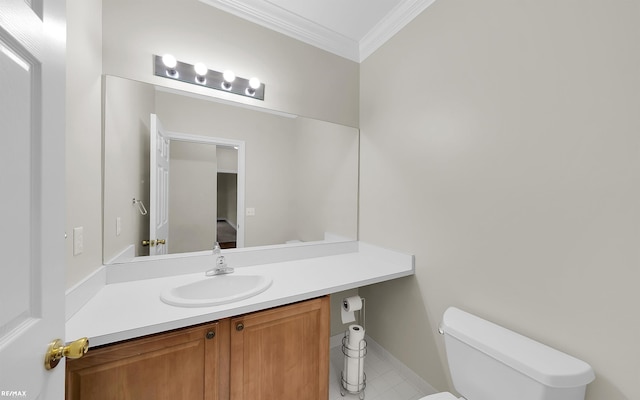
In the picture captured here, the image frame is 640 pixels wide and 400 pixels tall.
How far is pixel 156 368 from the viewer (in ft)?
3.15

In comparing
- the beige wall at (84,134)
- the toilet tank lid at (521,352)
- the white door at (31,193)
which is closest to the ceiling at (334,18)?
the beige wall at (84,134)

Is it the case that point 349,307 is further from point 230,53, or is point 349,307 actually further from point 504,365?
point 230,53

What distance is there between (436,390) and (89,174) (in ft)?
7.37

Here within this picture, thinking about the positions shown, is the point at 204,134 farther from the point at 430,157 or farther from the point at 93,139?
the point at 430,157

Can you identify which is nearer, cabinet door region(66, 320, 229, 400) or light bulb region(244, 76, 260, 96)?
cabinet door region(66, 320, 229, 400)

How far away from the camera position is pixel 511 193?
1.15 m

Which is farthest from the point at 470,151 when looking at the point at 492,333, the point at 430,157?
the point at 492,333

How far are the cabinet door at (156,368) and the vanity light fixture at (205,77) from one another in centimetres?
141

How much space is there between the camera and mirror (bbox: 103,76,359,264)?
1333 mm

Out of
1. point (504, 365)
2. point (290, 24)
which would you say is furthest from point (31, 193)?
point (290, 24)

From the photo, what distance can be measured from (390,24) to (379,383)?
2555mm

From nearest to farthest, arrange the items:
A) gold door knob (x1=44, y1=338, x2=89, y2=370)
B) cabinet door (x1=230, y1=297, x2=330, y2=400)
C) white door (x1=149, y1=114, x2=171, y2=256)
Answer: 1. gold door knob (x1=44, y1=338, x2=89, y2=370)
2. cabinet door (x1=230, y1=297, x2=330, y2=400)
3. white door (x1=149, y1=114, x2=171, y2=256)

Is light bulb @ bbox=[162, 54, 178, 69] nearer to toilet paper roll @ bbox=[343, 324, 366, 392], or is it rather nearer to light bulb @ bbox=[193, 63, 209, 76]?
light bulb @ bbox=[193, 63, 209, 76]

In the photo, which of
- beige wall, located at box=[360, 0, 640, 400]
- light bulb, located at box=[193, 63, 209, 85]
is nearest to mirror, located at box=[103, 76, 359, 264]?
light bulb, located at box=[193, 63, 209, 85]
